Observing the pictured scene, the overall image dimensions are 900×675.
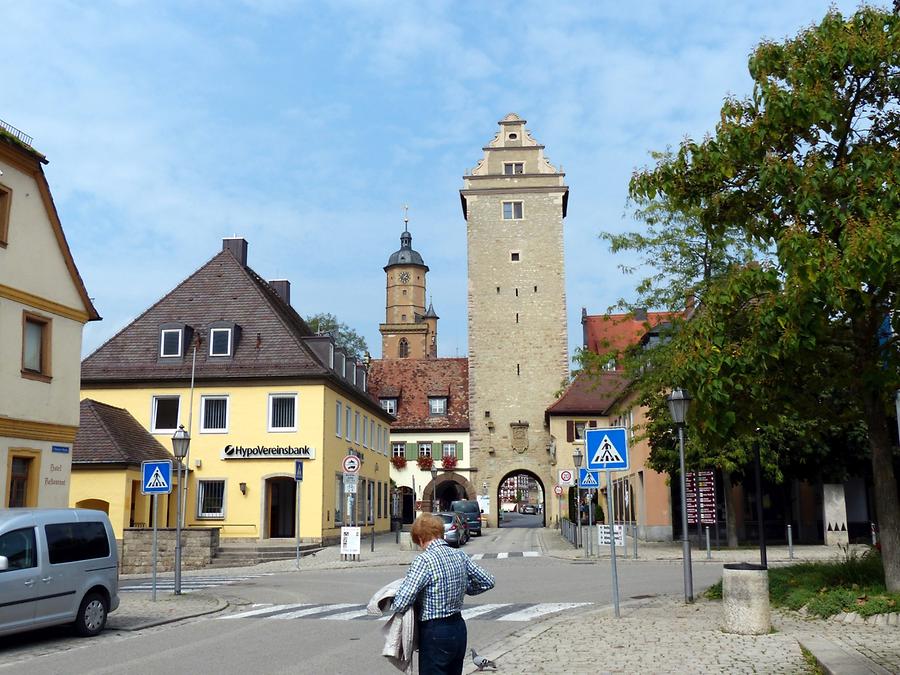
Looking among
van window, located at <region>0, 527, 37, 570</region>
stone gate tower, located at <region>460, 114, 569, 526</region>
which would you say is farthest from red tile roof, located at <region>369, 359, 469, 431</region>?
van window, located at <region>0, 527, 37, 570</region>

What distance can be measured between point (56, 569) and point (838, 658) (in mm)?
9789

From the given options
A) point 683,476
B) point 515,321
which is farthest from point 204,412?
point 515,321

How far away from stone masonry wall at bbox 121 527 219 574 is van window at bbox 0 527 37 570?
16468 millimetres

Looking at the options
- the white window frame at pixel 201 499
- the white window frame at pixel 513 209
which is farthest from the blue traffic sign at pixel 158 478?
the white window frame at pixel 513 209

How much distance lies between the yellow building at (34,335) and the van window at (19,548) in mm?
8076

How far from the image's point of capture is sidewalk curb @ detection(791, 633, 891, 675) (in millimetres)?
8281

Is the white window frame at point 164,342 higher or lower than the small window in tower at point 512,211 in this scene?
lower

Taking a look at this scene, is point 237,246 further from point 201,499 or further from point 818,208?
point 818,208

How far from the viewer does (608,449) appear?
14.2 metres

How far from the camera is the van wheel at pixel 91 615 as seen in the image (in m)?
13.3

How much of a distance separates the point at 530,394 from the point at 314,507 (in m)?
27.7

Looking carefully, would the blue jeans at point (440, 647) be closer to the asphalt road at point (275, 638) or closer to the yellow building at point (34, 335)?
the asphalt road at point (275, 638)

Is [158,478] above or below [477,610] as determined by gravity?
above

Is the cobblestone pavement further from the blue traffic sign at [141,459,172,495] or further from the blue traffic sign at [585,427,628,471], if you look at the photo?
the blue traffic sign at [141,459,172,495]
